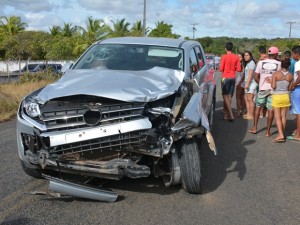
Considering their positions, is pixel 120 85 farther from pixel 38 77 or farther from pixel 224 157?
pixel 38 77

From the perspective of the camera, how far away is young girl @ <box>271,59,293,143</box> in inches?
306

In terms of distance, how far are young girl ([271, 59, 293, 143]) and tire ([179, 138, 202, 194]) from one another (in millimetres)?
3715

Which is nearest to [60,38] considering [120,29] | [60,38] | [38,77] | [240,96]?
[60,38]

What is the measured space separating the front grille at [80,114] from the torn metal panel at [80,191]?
582 millimetres

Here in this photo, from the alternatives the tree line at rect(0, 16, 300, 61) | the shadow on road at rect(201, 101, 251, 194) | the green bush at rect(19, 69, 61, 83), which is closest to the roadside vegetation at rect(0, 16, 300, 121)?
the tree line at rect(0, 16, 300, 61)

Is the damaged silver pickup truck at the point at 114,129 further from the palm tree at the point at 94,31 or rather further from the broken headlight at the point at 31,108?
the palm tree at the point at 94,31

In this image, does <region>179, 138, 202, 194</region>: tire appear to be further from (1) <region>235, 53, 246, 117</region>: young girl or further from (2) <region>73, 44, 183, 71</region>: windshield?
(1) <region>235, 53, 246, 117</region>: young girl

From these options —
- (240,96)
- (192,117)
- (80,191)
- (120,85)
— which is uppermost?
(120,85)

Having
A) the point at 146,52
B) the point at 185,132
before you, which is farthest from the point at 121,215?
the point at 146,52

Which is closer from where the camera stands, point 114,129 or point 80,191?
point 114,129

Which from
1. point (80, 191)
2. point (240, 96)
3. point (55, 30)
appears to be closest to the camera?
point (80, 191)

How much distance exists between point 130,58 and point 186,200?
2292 mm

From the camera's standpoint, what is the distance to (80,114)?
4277 millimetres

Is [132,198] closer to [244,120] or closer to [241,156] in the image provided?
[241,156]
